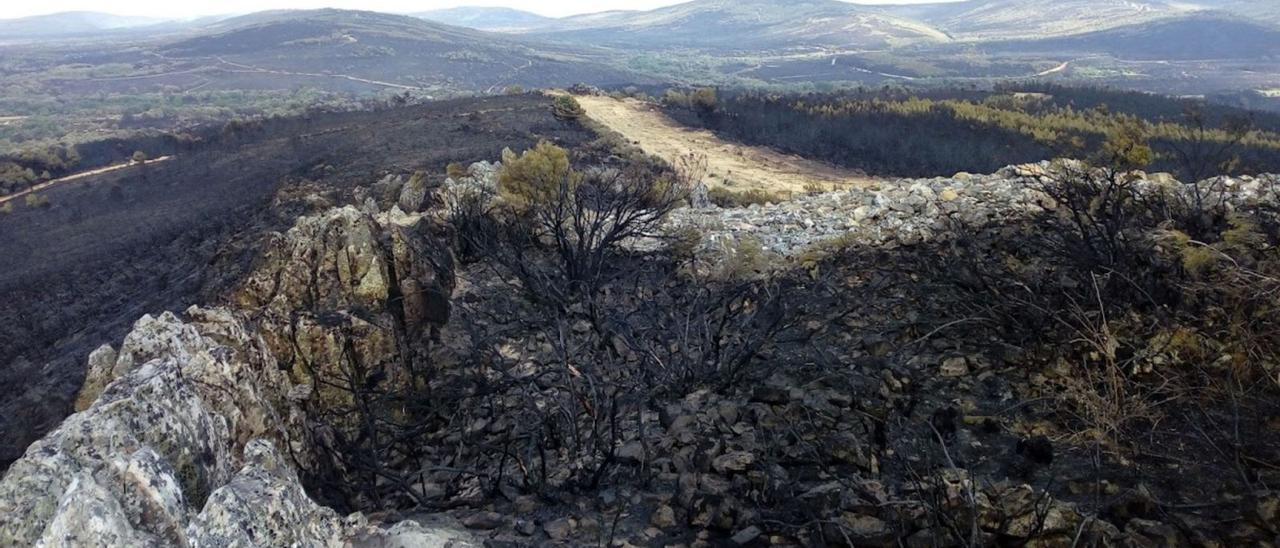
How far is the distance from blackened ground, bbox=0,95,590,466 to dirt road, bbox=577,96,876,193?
2.57 m

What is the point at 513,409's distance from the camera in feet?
17.1

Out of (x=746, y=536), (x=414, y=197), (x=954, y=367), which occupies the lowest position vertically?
(x=414, y=197)

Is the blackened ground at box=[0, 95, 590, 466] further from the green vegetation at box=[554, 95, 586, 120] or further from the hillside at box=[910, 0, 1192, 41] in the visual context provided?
the hillside at box=[910, 0, 1192, 41]

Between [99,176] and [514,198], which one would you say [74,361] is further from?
[99,176]

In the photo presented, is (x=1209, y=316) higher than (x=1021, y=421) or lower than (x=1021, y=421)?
higher

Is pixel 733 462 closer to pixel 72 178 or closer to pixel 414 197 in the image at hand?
pixel 414 197

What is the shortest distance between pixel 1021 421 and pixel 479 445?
3.21 meters

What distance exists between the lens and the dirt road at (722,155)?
17625 millimetres

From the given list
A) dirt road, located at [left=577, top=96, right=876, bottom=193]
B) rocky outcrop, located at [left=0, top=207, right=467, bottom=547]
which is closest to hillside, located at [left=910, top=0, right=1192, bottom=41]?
dirt road, located at [left=577, top=96, right=876, bottom=193]

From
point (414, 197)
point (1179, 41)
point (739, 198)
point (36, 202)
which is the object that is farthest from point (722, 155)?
point (1179, 41)

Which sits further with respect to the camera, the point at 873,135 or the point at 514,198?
the point at 873,135

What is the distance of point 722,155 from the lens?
21656 mm

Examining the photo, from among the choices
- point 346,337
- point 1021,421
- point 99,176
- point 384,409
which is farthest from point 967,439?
point 99,176

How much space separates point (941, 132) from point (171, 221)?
979 inches
